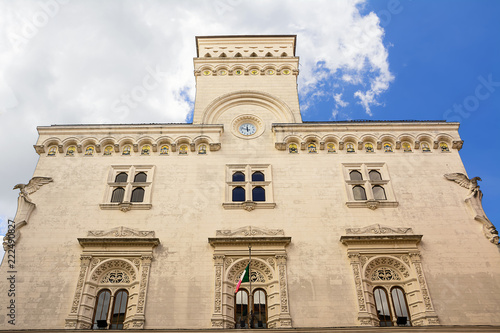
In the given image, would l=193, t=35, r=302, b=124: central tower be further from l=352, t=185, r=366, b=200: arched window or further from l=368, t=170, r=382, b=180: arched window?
l=352, t=185, r=366, b=200: arched window

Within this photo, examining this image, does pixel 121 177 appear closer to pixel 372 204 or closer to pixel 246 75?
pixel 246 75

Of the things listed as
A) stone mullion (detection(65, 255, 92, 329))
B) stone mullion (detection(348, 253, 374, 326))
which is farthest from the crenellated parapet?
stone mullion (detection(348, 253, 374, 326))

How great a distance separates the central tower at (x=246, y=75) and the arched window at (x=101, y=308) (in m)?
10.4

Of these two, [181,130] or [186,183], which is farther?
[181,130]

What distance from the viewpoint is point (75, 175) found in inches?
842

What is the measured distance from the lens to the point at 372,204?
789 inches

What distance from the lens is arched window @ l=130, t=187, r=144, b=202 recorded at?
20.7m

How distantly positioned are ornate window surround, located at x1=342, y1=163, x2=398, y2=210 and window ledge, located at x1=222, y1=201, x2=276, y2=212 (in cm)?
371

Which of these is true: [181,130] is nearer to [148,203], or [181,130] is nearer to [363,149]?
[148,203]

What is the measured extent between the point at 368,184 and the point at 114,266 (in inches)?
486

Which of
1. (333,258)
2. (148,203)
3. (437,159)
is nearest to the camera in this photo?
(333,258)

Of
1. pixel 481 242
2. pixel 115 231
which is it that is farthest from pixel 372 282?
pixel 115 231

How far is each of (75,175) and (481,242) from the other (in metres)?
19.3

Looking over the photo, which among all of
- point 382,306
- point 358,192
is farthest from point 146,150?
point 382,306
